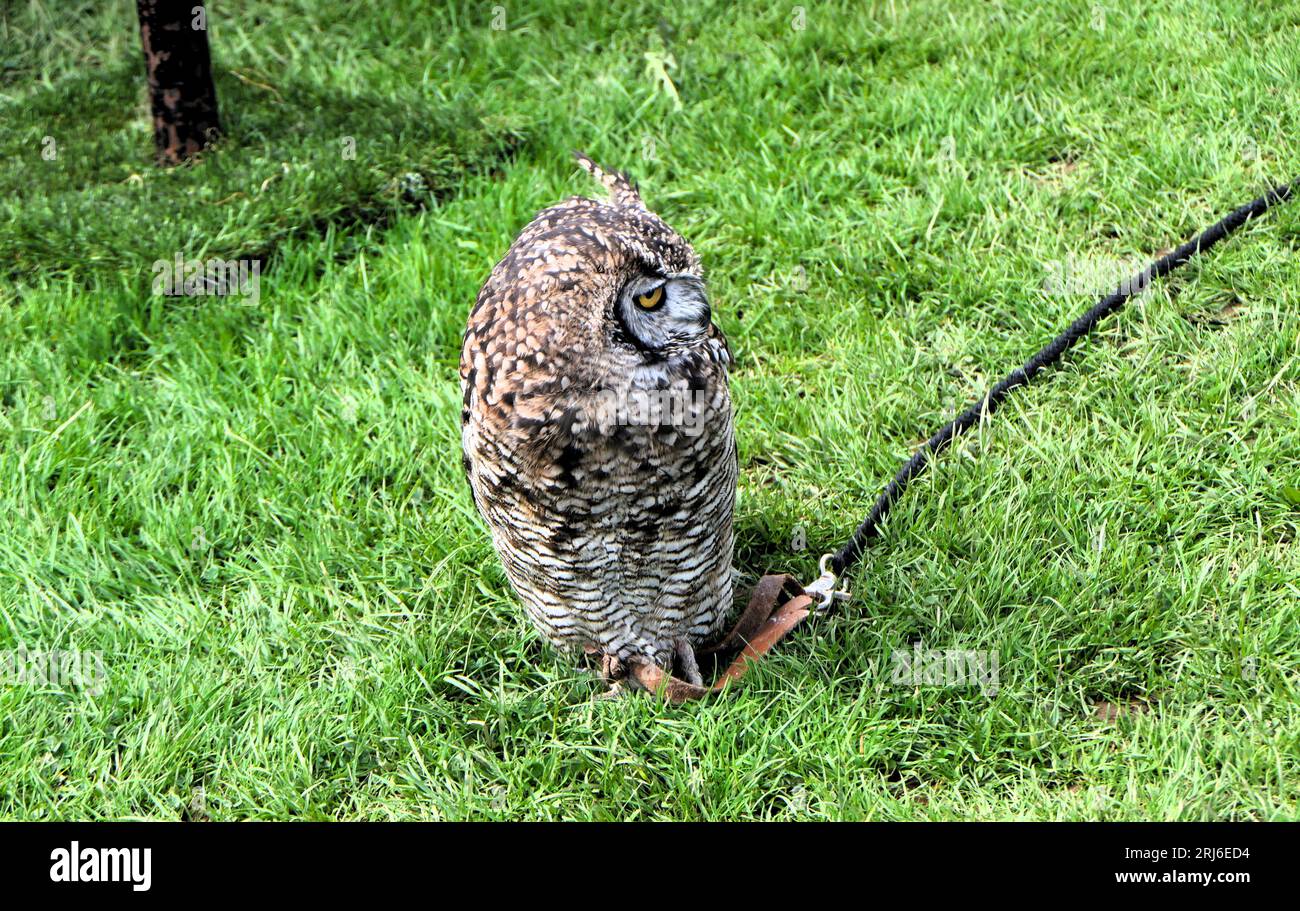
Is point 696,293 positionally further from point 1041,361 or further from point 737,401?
point 1041,361

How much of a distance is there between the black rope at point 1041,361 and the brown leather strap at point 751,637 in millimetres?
213

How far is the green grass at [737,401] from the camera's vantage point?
3211 millimetres

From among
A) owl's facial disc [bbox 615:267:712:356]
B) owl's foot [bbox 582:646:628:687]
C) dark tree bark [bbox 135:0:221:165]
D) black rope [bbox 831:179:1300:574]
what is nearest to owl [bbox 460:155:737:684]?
owl's facial disc [bbox 615:267:712:356]

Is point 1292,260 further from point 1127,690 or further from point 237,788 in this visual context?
point 237,788

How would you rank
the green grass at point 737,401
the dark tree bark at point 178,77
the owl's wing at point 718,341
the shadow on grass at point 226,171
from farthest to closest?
the dark tree bark at point 178,77 < the shadow on grass at point 226,171 < the green grass at point 737,401 < the owl's wing at point 718,341

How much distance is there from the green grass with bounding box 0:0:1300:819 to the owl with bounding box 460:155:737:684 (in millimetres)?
514

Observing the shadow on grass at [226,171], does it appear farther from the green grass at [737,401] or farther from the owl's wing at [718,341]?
the owl's wing at [718,341]

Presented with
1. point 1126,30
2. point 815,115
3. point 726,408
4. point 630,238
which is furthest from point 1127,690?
point 1126,30

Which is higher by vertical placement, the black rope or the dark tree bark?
Result: the dark tree bark

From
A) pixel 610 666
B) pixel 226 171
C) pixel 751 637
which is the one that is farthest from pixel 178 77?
pixel 751 637

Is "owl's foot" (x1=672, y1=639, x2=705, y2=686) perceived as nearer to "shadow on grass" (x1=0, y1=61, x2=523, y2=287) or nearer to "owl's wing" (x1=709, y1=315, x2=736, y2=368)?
"owl's wing" (x1=709, y1=315, x2=736, y2=368)

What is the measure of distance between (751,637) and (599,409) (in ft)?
3.43

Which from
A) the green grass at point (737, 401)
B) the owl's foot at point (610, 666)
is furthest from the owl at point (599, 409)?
the green grass at point (737, 401)

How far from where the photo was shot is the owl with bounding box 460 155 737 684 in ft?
9.02
